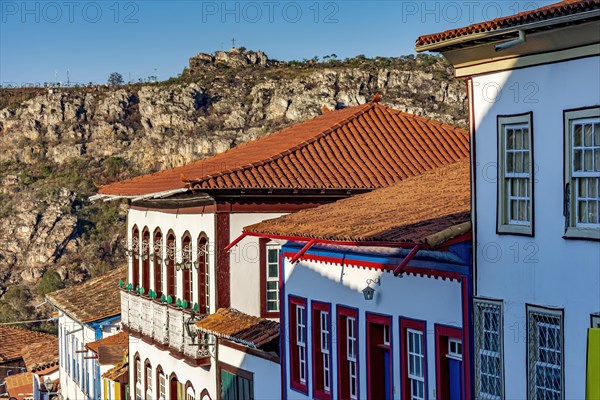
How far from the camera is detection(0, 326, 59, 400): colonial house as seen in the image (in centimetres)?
4688

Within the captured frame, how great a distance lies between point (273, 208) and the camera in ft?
82.6

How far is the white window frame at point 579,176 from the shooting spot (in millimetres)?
12266

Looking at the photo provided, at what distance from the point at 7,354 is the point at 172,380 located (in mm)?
30060

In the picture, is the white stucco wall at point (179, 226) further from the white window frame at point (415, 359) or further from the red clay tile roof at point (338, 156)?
the white window frame at point (415, 359)

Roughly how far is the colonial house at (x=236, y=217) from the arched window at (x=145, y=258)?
4cm

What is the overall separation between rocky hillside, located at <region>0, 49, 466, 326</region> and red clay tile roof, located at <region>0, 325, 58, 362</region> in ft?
105

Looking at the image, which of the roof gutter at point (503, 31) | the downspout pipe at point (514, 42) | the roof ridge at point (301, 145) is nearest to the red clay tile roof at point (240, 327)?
the roof ridge at point (301, 145)

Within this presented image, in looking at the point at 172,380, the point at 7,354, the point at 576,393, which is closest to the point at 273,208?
the point at 172,380

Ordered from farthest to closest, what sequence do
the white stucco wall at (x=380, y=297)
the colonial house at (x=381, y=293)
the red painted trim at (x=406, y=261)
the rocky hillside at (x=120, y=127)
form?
the rocky hillside at (x=120, y=127) → the white stucco wall at (x=380, y=297) → the colonial house at (x=381, y=293) → the red painted trim at (x=406, y=261)

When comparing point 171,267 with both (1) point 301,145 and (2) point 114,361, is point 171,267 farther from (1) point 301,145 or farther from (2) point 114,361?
(2) point 114,361

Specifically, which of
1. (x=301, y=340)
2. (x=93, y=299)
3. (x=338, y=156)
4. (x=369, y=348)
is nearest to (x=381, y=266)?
(x=369, y=348)

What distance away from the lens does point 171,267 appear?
28.9 meters

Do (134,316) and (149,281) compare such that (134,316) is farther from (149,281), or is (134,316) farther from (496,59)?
(496,59)

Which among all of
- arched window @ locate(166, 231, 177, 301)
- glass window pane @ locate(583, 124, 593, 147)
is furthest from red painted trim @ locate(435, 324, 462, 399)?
arched window @ locate(166, 231, 177, 301)
